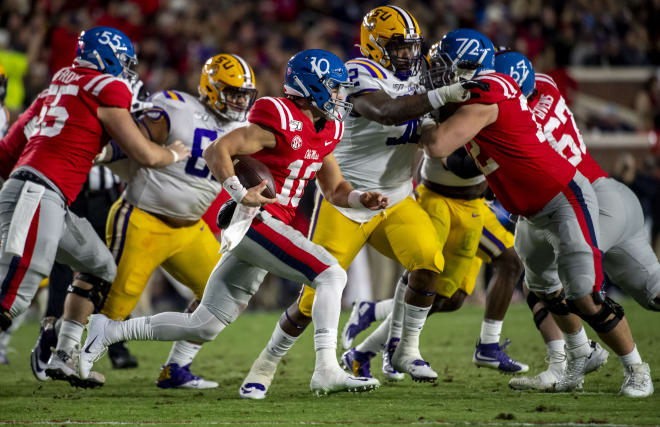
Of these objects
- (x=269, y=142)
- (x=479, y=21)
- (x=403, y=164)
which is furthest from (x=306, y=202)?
(x=269, y=142)

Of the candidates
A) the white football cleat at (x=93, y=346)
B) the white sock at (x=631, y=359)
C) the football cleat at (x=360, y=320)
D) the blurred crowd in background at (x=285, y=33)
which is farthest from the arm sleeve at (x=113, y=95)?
the blurred crowd in background at (x=285, y=33)

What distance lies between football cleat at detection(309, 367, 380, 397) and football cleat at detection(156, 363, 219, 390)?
4.58ft

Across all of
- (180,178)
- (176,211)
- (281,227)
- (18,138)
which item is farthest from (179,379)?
(18,138)

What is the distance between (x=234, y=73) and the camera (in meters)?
6.02

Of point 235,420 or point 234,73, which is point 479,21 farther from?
point 235,420

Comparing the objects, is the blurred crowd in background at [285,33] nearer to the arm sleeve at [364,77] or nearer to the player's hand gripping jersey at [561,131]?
the player's hand gripping jersey at [561,131]

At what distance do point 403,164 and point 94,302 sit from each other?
2.09 m

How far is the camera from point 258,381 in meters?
5.23

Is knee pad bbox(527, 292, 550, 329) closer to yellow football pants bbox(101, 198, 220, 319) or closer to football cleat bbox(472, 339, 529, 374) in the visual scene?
football cleat bbox(472, 339, 529, 374)

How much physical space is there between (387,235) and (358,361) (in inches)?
39.8

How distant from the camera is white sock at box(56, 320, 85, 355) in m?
5.54

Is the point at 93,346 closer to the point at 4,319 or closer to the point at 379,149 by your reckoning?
the point at 4,319

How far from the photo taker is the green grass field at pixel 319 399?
14.2 ft

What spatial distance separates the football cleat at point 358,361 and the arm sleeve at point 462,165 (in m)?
1.33
